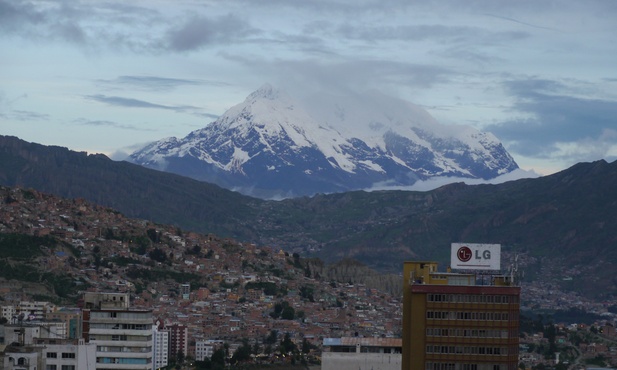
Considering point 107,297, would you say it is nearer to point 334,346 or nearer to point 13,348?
point 334,346

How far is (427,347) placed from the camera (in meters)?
99.6

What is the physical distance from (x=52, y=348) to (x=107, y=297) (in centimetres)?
2380

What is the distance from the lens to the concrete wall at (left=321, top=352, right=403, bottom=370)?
398ft

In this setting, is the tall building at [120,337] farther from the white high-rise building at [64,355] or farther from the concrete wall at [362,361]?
the concrete wall at [362,361]

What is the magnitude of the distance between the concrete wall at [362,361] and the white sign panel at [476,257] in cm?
1694

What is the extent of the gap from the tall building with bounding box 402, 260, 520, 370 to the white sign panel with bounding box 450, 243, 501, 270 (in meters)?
4.07

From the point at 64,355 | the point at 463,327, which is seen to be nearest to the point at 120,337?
the point at 64,355

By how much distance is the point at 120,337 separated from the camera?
11375 cm

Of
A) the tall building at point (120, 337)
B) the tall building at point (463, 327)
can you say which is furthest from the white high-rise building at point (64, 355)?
the tall building at point (463, 327)

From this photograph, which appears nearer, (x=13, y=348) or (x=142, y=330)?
(x=13, y=348)

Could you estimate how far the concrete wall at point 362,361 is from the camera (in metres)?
121

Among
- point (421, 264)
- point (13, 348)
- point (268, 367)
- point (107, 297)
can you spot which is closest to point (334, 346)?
point (107, 297)

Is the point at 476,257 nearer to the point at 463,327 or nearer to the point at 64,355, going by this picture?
the point at 463,327

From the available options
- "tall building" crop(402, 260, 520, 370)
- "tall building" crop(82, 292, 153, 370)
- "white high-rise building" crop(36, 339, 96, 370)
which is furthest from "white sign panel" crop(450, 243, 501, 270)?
"white high-rise building" crop(36, 339, 96, 370)
